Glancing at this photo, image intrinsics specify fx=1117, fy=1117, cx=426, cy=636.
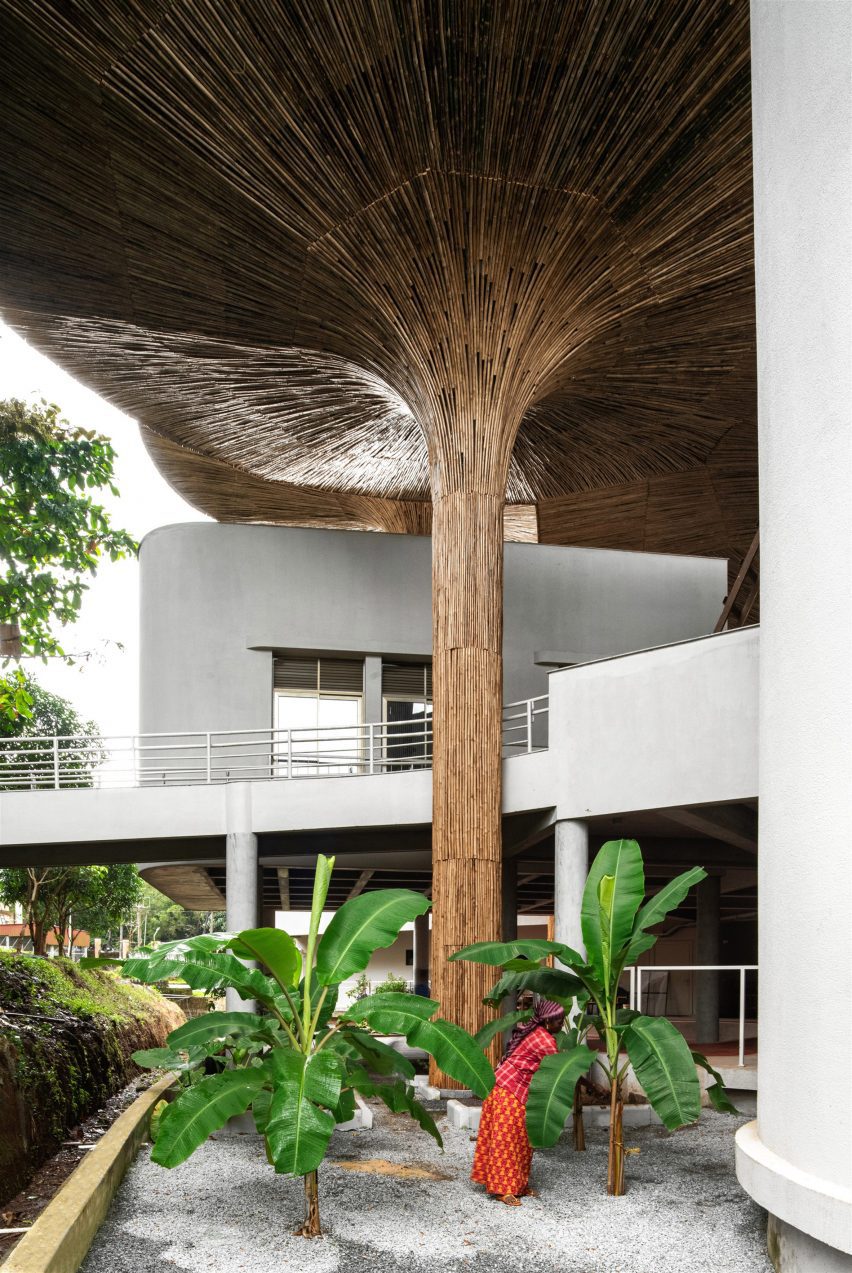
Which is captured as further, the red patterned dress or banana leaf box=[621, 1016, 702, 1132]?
the red patterned dress

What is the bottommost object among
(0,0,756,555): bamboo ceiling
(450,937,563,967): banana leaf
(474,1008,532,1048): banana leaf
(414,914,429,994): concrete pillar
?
(414,914,429,994): concrete pillar

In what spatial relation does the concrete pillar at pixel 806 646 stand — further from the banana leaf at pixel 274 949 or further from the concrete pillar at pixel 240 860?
the concrete pillar at pixel 240 860

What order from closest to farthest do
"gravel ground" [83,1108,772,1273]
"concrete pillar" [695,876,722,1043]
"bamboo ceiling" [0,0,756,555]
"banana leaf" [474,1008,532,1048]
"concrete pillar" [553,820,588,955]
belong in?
"gravel ground" [83,1108,772,1273], "banana leaf" [474,1008,532,1048], "bamboo ceiling" [0,0,756,555], "concrete pillar" [553,820,588,955], "concrete pillar" [695,876,722,1043]

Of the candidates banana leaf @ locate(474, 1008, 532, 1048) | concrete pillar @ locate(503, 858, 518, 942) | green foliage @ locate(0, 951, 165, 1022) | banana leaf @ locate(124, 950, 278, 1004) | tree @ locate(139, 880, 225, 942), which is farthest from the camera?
tree @ locate(139, 880, 225, 942)

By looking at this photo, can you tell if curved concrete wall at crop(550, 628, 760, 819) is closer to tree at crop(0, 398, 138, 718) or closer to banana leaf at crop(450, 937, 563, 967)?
banana leaf at crop(450, 937, 563, 967)

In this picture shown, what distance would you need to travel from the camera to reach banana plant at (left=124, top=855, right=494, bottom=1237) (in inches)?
250

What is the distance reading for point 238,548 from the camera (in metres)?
18.6

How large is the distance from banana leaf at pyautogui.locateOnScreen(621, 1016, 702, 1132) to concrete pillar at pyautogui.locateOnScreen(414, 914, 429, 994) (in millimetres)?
18785

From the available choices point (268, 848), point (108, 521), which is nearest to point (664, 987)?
point (268, 848)

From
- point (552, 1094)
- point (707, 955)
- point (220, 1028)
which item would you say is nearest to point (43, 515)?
point (220, 1028)

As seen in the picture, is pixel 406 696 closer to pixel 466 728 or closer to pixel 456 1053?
pixel 466 728

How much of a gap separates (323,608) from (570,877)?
7747mm

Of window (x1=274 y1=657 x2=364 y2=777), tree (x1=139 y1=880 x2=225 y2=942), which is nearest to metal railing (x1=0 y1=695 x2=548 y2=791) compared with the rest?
window (x1=274 y1=657 x2=364 y2=777)

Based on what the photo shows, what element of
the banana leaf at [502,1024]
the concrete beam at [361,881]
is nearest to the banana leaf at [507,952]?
the banana leaf at [502,1024]
